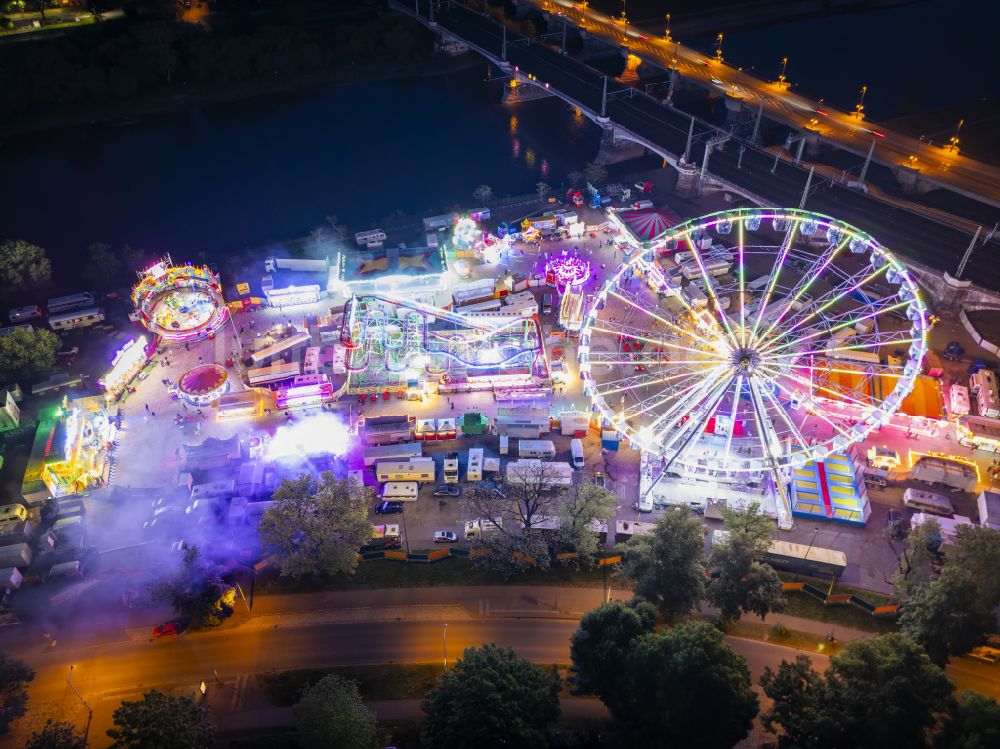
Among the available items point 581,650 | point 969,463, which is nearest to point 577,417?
point 581,650

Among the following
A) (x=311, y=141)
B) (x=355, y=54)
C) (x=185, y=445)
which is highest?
(x=355, y=54)

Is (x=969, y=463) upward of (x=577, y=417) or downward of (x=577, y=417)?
downward

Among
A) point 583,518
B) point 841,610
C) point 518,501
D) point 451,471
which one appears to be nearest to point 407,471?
point 451,471

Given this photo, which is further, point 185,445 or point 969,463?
point 185,445

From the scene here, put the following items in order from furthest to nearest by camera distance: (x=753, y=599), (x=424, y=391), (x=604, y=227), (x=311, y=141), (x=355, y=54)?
1. (x=355, y=54)
2. (x=311, y=141)
3. (x=604, y=227)
4. (x=424, y=391)
5. (x=753, y=599)

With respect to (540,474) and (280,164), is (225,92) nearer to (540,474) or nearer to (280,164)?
(280,164)

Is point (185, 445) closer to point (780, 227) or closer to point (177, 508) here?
point (177, 508)
